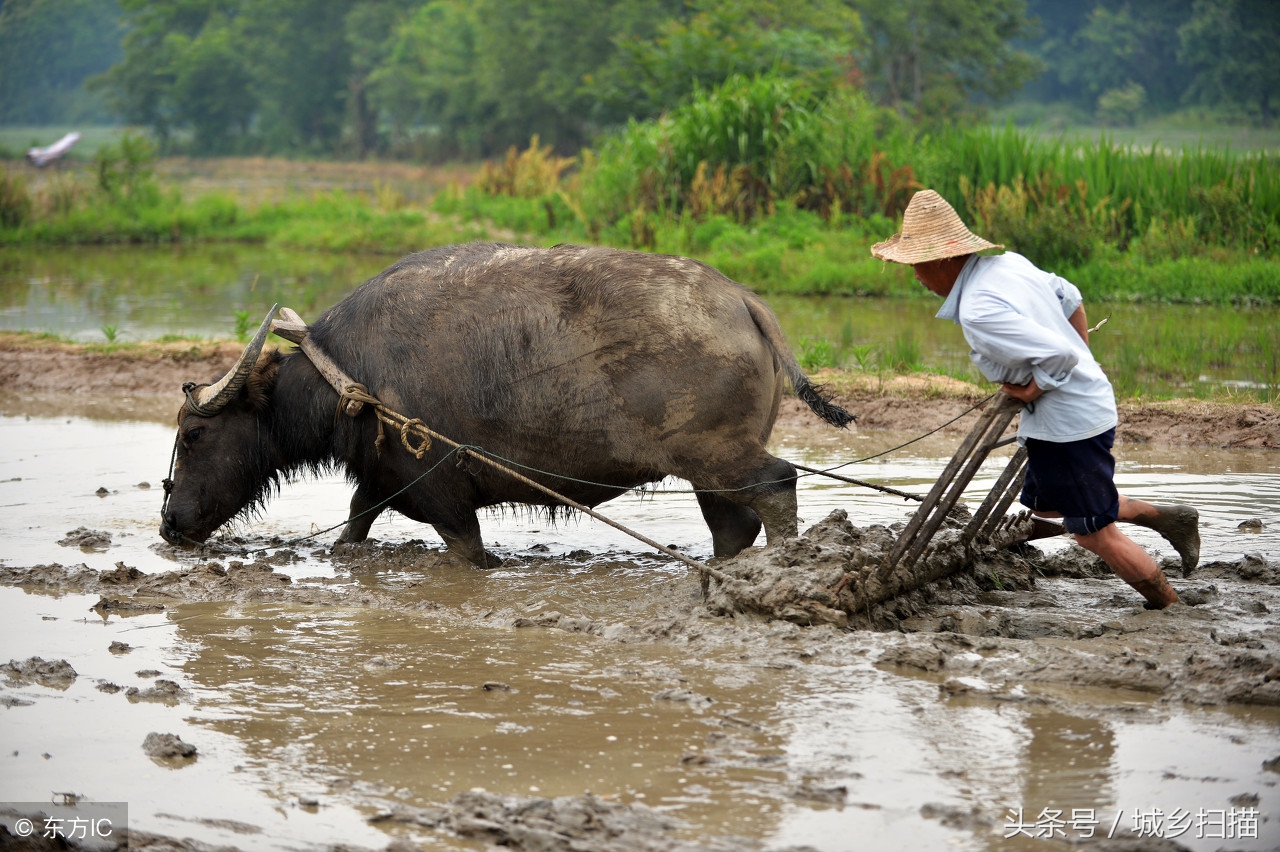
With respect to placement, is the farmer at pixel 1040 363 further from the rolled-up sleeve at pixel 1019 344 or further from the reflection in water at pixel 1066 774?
the reflection in water at pixel 1066 774

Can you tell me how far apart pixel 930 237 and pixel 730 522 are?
5.45ft

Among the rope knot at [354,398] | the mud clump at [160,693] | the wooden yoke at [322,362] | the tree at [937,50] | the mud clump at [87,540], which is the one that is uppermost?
the tree at [937,50]

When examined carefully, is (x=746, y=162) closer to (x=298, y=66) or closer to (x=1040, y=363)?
(x=1040, y=363)

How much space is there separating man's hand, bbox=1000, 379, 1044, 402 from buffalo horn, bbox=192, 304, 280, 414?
10.2 ft

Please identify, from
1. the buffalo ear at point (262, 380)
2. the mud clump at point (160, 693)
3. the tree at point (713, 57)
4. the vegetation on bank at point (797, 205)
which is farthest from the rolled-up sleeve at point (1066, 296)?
the tree at point (713, 57)

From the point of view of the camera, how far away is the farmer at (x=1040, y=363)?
3.83 meters

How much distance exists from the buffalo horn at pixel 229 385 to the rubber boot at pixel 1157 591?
367 cm

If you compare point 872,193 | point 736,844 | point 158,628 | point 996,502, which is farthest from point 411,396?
point 872,193

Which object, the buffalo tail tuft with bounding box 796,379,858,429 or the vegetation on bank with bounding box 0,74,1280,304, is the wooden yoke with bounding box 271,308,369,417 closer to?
the buffalo tail tuft with bounding box 796,379,858,429

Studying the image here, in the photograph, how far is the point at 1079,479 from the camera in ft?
13.0

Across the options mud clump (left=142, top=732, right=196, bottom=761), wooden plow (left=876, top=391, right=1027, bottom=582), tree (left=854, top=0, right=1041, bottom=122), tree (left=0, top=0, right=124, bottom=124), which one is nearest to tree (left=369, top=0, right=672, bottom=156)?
tree (left=854, top=0, right=1041, bottom=122)

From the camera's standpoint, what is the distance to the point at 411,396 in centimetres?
509

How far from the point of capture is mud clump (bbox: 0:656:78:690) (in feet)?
13.1

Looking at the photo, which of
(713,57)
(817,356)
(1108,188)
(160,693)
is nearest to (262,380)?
(160,693)
